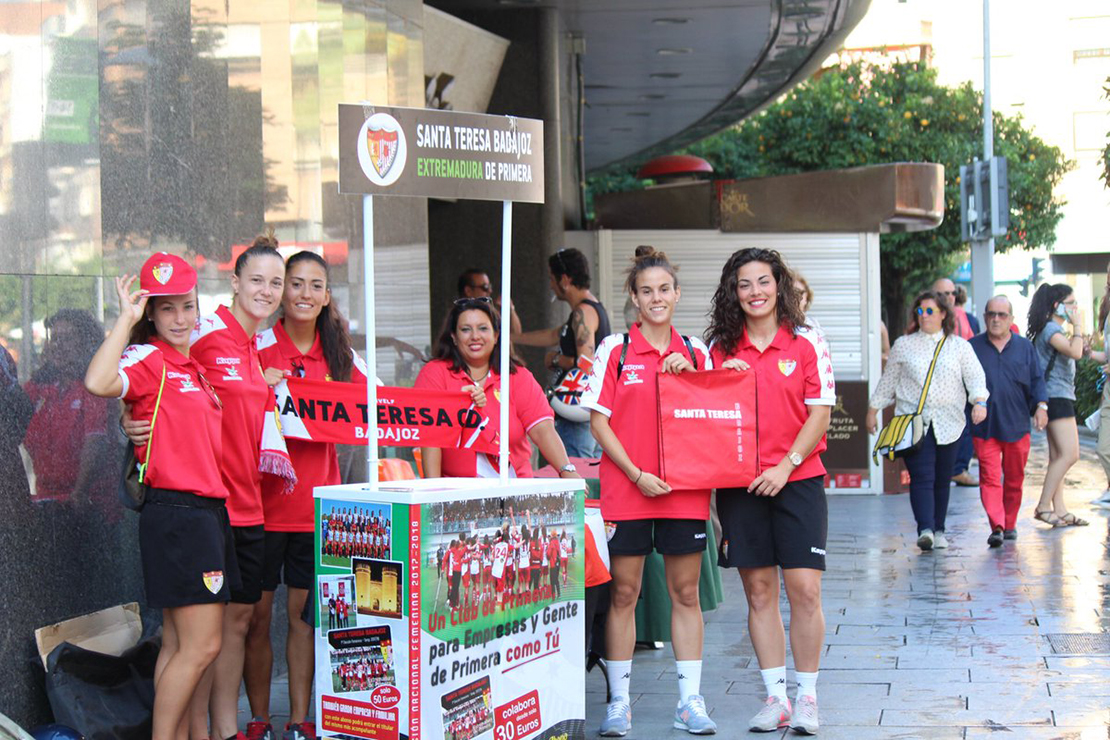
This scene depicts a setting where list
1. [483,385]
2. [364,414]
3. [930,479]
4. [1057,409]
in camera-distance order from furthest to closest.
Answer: [1057,409] → [930,479] → [483,385] → [364,414]

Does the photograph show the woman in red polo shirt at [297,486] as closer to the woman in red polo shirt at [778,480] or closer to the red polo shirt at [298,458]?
the red polo shirt at [298,458]

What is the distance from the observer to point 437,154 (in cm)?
517

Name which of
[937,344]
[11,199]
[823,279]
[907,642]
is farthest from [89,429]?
[823,279]

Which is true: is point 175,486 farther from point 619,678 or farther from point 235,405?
point 619,678

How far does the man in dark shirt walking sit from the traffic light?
6976 mm

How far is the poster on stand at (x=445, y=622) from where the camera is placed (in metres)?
4.57

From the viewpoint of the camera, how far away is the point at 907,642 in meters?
7.52

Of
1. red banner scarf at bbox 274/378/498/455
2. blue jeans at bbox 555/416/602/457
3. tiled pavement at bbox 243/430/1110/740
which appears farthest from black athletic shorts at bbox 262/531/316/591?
blue jeans at bbox 555/416/602/457

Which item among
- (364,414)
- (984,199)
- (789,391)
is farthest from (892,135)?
(364,414)

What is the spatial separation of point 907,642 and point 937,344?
3427mm

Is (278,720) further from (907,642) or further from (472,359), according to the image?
(907,642)

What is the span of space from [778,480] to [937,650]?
2.22 m

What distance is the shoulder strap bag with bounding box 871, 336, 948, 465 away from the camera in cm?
1028

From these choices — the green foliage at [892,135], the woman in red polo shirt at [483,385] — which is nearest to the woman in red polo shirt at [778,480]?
the woman in red polo shirt at [483,385]
